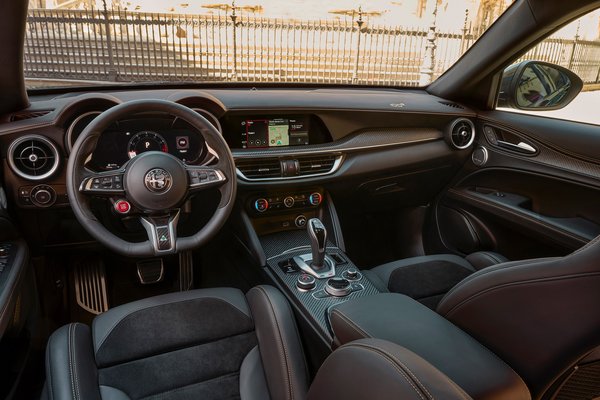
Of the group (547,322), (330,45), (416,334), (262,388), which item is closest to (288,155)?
(262,388)

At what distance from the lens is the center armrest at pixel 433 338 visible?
96 centimetres

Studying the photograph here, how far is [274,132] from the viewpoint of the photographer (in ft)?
7.41

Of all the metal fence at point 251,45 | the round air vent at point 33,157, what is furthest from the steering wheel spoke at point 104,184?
the metal fence at point 251,45

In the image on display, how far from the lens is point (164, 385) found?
151cm

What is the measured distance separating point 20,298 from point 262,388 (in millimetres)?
895

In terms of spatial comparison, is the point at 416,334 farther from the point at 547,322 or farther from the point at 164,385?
the point at 164,385

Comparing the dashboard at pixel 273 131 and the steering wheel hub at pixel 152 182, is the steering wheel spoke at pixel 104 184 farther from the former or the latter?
the dashboard at pixel 273 131

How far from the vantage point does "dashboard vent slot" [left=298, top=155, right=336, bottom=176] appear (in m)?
2.27

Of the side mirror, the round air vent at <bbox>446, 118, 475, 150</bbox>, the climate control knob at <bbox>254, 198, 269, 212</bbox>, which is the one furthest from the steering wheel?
the side mirror

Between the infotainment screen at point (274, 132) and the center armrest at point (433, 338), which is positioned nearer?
the center armrest at point (433, 338)

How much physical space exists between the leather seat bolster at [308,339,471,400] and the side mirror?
6.72ft

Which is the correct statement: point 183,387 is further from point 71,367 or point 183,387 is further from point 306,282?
point 306,282

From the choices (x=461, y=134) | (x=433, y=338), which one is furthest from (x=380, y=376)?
(x=461, y=134)

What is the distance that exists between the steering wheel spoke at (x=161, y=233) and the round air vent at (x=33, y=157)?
1.58 feet
